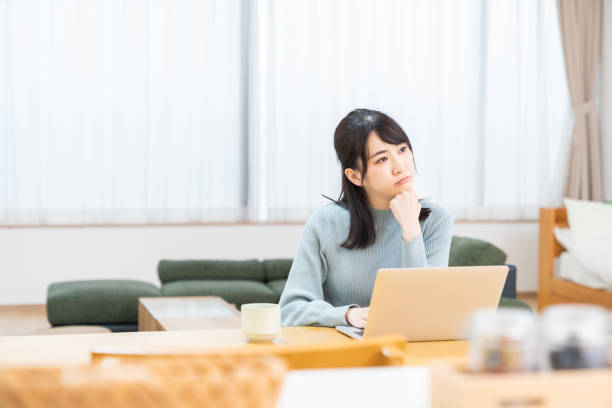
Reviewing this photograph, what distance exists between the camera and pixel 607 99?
655cm

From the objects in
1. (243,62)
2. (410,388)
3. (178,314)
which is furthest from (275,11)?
(410,388)

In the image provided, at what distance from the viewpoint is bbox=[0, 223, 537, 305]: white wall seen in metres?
5.71

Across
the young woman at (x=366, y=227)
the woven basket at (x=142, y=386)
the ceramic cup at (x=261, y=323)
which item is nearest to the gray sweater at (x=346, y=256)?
the young woman at (x=366, y=227)

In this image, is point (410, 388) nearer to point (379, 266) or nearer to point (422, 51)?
point (379, 266)

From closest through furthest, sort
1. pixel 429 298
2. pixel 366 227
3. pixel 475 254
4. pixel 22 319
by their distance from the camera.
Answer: pixel 429 298, pixel 366 227, pixel 475 254, pixel 22 319

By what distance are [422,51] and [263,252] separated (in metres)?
1.98

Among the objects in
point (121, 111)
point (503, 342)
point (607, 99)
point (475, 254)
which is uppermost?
point (607, 99)

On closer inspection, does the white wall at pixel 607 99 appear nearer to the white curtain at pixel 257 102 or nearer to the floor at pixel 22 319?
the white curtain at pixel 257 102

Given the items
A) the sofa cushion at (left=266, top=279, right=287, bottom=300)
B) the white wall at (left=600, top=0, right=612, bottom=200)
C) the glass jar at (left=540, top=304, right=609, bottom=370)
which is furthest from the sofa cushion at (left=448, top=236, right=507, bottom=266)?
the glass jar at (left=540, top=304, right=609, bottom=370)

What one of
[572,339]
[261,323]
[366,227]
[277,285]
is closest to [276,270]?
[277,285]

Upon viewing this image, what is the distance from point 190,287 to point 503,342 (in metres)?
3.97

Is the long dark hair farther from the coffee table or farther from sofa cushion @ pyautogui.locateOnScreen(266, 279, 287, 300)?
sofa cushion @ pyautogui.locateOnScreen(266, 279, 287, 300)

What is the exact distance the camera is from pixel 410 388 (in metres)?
0.97

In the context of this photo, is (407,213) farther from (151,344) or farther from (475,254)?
(475,254)
